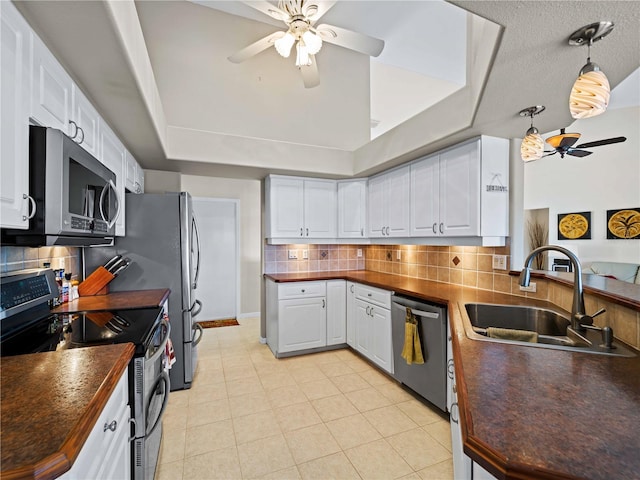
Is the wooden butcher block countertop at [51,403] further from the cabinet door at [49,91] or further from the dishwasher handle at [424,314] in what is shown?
the dishwasher handle at [424,314]

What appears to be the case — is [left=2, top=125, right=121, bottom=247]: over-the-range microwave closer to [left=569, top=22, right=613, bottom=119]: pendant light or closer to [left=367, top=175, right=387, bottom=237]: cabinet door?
[left=569, top=22, right=613, bottom=119]: pendant light

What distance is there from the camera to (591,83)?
109cm

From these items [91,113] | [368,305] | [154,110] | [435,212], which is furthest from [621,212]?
[91,113]

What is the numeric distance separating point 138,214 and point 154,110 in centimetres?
97

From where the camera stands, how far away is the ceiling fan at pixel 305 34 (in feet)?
6.45

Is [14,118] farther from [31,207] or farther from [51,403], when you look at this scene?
[51,403]

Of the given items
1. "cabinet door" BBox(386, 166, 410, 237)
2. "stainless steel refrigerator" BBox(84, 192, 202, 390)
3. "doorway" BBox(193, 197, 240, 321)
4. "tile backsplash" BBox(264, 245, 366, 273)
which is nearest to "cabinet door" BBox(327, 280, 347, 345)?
"tile backsplash" BBox(264, 245, 366, 273)

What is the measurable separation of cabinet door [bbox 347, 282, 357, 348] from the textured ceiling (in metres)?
1.41

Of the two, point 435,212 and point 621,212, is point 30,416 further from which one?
point 621,212

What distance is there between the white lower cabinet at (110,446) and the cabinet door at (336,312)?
2442 mm

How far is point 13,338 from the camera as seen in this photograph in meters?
1.33

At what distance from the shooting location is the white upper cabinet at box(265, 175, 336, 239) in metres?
3.54

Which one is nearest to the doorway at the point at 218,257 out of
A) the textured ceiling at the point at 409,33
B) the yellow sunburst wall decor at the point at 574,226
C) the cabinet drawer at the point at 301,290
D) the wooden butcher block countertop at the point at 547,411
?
the textured ceiling at the point at 409,33

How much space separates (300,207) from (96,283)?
6.94 ft
